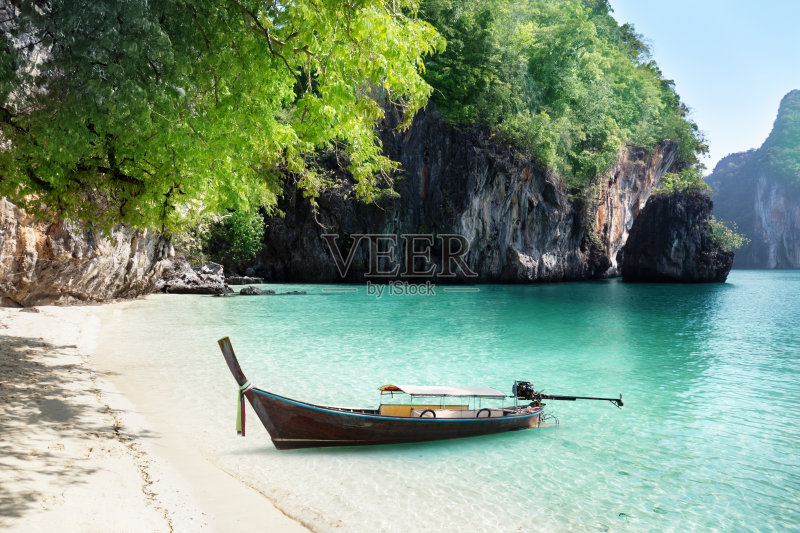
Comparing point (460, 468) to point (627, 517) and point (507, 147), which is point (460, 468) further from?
point (507, 147)

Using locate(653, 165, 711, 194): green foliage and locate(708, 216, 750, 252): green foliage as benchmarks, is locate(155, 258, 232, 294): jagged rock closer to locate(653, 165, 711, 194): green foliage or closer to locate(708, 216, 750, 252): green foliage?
locate(653, 165, 711, 194): green foliage

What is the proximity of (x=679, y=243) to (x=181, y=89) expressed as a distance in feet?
162

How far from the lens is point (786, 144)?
110062mm

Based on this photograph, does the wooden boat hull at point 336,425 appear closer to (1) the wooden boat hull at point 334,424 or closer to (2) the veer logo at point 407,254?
(1) the wooden boat hull at point 334,424

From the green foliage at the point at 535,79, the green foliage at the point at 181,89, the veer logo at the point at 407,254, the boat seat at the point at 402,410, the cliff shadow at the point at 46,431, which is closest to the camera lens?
the cliff shadow at the point at 46,431

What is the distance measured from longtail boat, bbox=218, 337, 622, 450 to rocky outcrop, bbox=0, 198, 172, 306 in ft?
18.0

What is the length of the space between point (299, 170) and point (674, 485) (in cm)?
737

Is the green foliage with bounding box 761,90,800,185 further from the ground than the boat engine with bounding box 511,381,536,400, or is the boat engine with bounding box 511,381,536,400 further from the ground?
the green foliage with bounding box 761,90,800,185

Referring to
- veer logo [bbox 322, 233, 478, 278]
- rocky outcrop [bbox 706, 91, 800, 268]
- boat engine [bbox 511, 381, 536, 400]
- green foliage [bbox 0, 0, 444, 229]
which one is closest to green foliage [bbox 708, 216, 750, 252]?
veer logo [bbox 322, 233, 478, 278]

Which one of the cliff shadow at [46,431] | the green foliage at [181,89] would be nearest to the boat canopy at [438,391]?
the cliff shadow at [46,431]

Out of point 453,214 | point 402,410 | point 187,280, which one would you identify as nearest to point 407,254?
point 453,214

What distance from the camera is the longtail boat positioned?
5.94 m

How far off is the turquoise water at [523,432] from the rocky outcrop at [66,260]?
1700 mm

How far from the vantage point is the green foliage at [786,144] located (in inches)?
4072
